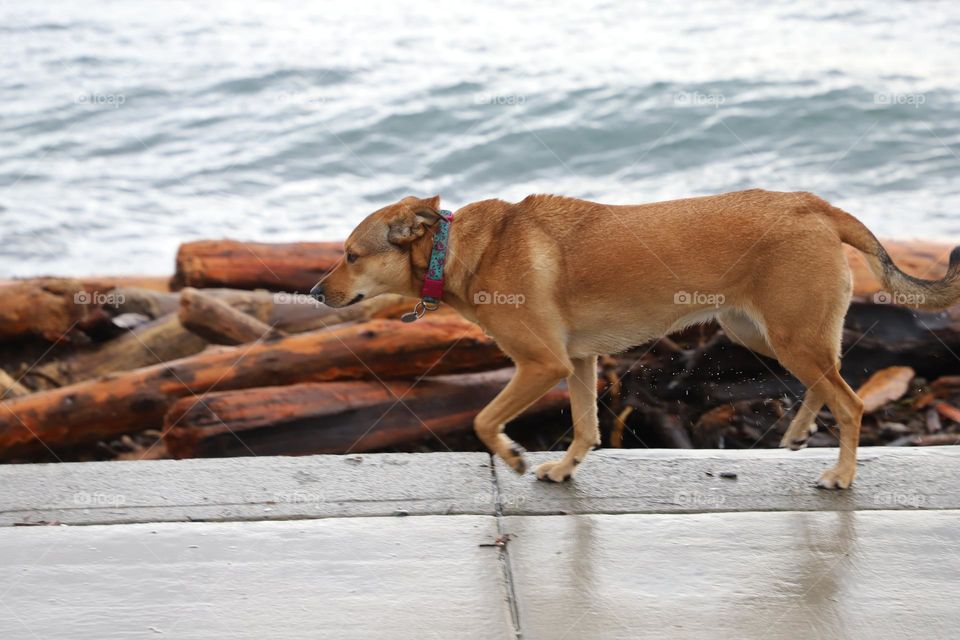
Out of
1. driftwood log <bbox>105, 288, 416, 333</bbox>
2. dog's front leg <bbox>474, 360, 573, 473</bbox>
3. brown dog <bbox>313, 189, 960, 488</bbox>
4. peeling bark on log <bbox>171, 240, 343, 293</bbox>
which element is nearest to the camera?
brown dog <bbox>313, 189, 960, 488</bbox>

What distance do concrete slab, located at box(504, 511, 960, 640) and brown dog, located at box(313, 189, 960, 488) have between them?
1.65ft

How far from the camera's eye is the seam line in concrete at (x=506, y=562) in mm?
Answer: 3362

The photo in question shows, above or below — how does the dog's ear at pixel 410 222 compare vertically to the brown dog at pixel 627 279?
above

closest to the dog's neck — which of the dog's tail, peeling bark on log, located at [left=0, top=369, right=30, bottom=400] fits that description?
the dog's tail

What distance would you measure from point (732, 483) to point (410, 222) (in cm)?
180

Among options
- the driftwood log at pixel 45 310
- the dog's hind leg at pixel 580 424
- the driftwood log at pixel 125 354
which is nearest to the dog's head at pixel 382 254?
the dog's hind leg at pixel 580 424

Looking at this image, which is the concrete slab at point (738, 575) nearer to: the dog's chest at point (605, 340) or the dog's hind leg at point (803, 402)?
the dog's hind leg at point (803, 402)

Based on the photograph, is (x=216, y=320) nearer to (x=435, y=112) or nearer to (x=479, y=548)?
(x=479, y=548)

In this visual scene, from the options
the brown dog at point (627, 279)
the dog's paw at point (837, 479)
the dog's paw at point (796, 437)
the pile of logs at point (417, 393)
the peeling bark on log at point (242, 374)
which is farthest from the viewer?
the peeling bark on log at point (242, 374)

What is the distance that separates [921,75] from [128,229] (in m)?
12.5

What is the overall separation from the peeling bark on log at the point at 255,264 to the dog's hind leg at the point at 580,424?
3.07 meters

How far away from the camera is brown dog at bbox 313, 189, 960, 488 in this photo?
455 centimetres

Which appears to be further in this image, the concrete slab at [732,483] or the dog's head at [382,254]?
the dog's head at [382,254]

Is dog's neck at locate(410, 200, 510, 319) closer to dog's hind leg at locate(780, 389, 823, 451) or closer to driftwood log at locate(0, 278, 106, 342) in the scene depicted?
dog's hind leg at locate(780, 389, 823, 451)
